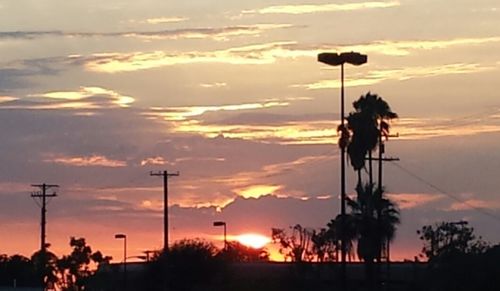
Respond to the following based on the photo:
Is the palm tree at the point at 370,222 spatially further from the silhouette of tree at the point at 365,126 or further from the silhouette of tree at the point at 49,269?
the silhouette of tree at the point at 49,269

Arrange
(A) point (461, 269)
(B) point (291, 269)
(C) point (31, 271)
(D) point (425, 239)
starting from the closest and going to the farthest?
1. (A) point (461, 269)
2. (B) point (291, 269)
3. (D) point (425, 239)
4. (C) point (31, 271)

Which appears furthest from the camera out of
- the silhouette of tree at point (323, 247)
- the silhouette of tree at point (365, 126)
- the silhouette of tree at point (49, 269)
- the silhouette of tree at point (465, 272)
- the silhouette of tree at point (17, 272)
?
the silhouette of tree at point (17, 272)

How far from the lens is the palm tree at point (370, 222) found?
86938 millimetres

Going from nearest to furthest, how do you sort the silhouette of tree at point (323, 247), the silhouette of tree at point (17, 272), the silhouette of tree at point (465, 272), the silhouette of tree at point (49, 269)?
the silhouette of tree at point (465, 272) → the silhouette of tree at point (323, 247) → the silhouette of tree at point (49, 269) → the silhouette of tree at point (17, 272)

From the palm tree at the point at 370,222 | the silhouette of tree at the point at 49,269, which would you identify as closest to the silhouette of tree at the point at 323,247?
the palm tree at the point at 370,222

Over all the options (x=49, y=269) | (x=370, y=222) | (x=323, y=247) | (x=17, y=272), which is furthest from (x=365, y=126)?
(x=17, y=272)

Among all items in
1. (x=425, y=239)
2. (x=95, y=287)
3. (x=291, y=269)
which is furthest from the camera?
(x=95, y=287)

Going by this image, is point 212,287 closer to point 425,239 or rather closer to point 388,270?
point 388,270

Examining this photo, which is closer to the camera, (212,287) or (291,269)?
(212,287)

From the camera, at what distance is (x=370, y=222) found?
291 ft

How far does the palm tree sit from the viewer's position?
86938mm

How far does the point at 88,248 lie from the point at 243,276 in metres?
98.1

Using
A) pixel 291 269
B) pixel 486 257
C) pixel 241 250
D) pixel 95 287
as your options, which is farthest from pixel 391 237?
pixel 241 250

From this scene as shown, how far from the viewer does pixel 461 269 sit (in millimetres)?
69812
